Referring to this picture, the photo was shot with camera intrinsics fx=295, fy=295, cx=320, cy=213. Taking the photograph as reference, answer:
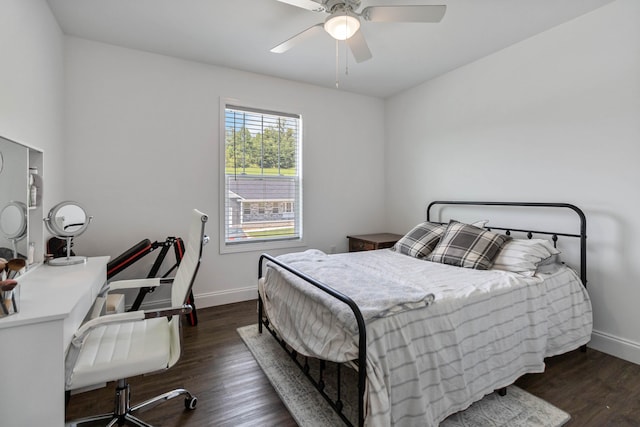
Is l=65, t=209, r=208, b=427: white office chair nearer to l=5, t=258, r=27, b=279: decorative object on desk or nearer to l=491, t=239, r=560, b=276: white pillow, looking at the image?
l=5, t=258, r=27, b=279: decorative object on desk

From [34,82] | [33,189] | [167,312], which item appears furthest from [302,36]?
[33,189]

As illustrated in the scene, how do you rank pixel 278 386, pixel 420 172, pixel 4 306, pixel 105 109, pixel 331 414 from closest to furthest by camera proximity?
pixel 4 306 → pixel 331 414 → pixel 278 386 → pixel 105 109 → pixel 420 172

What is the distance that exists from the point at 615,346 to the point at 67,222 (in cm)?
422

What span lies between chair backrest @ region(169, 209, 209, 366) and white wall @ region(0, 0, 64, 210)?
117cm

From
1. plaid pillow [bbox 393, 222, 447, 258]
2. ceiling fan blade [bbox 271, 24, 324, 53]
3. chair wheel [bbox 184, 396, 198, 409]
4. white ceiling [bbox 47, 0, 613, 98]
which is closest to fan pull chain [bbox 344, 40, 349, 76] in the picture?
white ceiling [bbox 47, 0, 613, 98]

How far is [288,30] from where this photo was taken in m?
2.61

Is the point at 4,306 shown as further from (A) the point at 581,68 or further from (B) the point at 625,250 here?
(A) the point at 581,68

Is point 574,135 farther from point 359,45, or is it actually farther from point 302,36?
point 302,36

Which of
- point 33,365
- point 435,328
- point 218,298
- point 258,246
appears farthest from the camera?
point 258,246

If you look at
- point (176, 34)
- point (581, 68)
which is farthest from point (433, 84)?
point (176, 34)

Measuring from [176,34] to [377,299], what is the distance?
283 cm

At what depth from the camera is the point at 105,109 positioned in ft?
9.37

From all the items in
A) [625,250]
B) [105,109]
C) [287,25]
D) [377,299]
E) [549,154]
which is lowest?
[377,299]

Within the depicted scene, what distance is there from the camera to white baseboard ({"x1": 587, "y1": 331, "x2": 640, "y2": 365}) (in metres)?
2.23
